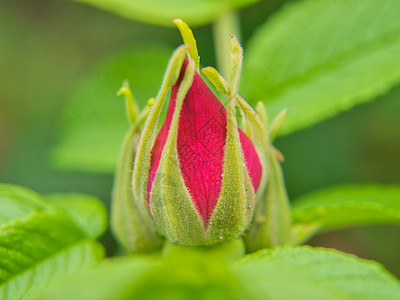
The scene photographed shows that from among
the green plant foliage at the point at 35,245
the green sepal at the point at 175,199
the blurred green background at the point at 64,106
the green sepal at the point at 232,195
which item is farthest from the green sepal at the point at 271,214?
the blurred green background at the point at 64,106

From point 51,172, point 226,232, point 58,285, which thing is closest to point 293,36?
point 226,232

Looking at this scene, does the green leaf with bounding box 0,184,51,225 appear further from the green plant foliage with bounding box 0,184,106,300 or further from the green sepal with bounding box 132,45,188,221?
the green sepal with bounding box 132,45,188,221

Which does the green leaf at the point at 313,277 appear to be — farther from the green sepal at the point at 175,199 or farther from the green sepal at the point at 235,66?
the green sepal at the point at 235,66

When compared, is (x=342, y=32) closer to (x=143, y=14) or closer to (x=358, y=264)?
(x=143, y=14)

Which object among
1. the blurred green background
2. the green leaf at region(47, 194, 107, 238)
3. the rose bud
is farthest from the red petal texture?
the blurred green background

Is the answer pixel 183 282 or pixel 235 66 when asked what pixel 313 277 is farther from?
pixel 235 66

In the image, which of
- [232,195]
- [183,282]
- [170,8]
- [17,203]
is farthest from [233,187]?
[170,8]
